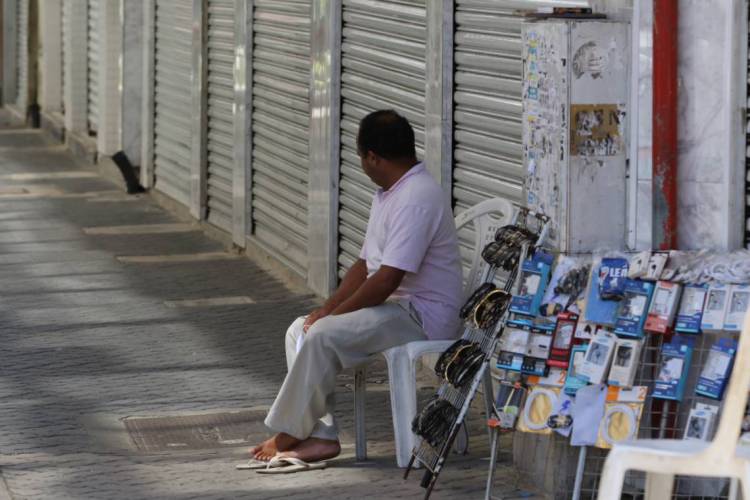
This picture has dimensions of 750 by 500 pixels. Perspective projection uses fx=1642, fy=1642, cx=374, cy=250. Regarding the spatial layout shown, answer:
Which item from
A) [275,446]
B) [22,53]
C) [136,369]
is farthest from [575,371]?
[22,53]

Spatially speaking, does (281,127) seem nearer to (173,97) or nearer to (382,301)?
(173,97)

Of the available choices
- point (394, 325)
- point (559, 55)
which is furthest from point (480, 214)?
point (559, 55)

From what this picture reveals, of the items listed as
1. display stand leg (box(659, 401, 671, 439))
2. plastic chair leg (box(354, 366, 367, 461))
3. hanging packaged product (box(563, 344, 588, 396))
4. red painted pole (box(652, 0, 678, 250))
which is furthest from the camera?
plastic chair leg (box(354, 366, 367, 461))

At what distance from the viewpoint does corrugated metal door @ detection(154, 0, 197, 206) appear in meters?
14.6

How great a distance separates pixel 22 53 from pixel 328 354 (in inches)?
834

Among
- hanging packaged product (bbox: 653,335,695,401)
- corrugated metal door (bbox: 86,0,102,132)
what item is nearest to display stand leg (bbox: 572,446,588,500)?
hanging packaged product (bbox: 653,335,695,401)

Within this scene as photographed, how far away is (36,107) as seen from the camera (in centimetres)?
2416

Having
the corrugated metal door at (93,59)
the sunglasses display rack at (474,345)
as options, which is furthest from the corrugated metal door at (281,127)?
the corrugated metal door at (93,59)

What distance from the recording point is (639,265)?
5.35 meters

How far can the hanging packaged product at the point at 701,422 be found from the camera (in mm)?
5137

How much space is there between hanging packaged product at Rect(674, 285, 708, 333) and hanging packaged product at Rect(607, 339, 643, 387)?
0.16 metres

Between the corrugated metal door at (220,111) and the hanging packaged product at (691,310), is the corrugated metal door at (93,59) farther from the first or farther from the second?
the hanging packaged product at (691,310)

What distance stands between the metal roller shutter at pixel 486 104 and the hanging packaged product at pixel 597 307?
5.69ft

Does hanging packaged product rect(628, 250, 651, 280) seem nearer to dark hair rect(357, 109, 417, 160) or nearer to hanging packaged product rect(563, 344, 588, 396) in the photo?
hanging packaged product rect(563, 344, 588, 396)
